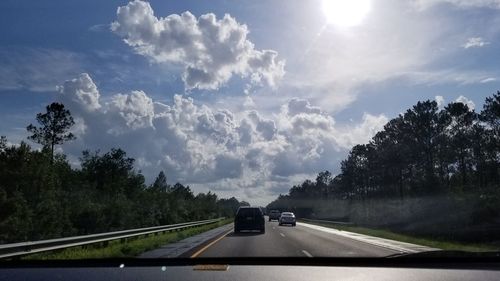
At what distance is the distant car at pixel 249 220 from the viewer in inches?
1497

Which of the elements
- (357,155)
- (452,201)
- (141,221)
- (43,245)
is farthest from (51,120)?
(357,155)

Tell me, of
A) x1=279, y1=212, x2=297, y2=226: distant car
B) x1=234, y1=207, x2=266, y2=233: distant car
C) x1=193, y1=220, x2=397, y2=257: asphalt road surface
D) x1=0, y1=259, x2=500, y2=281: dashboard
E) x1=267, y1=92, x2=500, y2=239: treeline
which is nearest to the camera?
x1=0, y1=259, x2=500, y2=281: dashboard

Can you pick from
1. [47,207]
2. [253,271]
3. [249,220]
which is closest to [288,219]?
[249,220]

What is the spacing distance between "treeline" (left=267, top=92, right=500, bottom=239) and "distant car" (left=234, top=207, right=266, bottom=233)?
56.5 ft

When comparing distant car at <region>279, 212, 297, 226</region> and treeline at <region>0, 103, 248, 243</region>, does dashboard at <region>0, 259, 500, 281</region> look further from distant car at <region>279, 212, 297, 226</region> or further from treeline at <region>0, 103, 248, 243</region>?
distant car at <region>279, 212, 297, 226</region>

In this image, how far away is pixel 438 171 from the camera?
7725 cm

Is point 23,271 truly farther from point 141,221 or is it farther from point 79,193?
point 141,221

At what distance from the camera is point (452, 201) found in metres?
56.1

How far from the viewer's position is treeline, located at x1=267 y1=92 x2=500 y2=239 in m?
52.9

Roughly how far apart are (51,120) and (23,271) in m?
58.1

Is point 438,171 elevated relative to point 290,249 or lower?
elevated

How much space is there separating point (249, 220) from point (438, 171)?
4672cm

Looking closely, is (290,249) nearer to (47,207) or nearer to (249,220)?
(249,220)

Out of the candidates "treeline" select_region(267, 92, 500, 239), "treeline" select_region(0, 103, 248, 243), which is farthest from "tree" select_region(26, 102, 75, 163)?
"treeline" select_region(267, 92, 500, 239)
